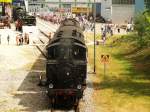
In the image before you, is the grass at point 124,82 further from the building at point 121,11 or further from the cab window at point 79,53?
the building at point 121,11

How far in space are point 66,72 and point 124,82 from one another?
996 centimetres

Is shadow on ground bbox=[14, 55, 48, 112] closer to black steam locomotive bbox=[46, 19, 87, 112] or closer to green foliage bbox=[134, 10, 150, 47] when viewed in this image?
black steam locomotive bbox=[46, 19, 87, 112]

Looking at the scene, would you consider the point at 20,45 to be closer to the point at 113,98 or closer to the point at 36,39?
the point at 36,39

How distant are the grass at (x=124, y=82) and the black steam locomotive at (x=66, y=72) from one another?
1.78 meters

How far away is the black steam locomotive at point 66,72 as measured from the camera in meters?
28.0

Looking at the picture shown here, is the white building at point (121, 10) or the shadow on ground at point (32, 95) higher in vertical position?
the white building at point (121, 10)

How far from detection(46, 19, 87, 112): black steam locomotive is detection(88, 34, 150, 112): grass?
1.78 meters

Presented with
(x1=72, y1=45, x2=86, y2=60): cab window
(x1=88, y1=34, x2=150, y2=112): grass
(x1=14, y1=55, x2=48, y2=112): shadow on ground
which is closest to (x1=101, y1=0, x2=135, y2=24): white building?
(x1=88, y1=34, x2=150, y2=112): grass

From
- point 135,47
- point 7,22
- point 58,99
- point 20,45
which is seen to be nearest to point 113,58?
point 135,47

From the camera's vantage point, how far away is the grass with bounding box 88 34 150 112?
29.8m

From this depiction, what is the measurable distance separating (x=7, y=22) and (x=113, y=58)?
3433 cm

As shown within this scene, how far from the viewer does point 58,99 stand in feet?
93.5

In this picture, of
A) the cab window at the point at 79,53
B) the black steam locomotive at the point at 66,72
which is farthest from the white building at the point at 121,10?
the black steam locomotive at the point at 66,72

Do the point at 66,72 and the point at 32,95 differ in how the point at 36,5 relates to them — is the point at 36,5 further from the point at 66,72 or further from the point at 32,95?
the point at 66,72
